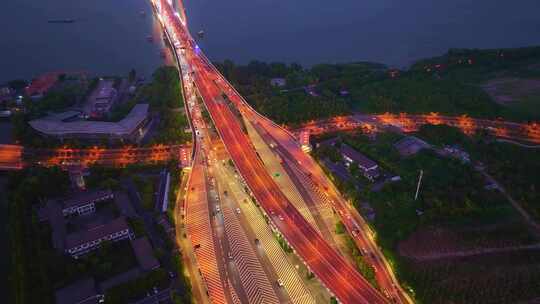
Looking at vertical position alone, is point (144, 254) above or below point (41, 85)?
below

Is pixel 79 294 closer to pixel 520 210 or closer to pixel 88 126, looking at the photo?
pixel 88 126

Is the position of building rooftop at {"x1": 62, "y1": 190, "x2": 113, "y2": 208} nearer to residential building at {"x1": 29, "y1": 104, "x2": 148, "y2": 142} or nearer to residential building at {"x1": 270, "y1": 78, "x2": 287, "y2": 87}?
residential building at {"x1": 29, "y1": 104, "x2": 148, "y2": 142}

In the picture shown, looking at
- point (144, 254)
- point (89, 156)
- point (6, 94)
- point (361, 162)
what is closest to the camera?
point (144, 254)

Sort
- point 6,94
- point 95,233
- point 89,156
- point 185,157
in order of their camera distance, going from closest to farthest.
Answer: point 95,233 → point 185,157 → point 89,156 → point 6,94

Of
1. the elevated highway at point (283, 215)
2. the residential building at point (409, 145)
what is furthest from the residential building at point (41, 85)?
the residential building at point (409, 145)

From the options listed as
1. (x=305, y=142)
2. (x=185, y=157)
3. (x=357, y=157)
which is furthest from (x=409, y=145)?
(x=185, y=157)

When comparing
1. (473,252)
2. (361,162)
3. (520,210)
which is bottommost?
(473,252)

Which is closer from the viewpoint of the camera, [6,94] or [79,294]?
[79,294]
